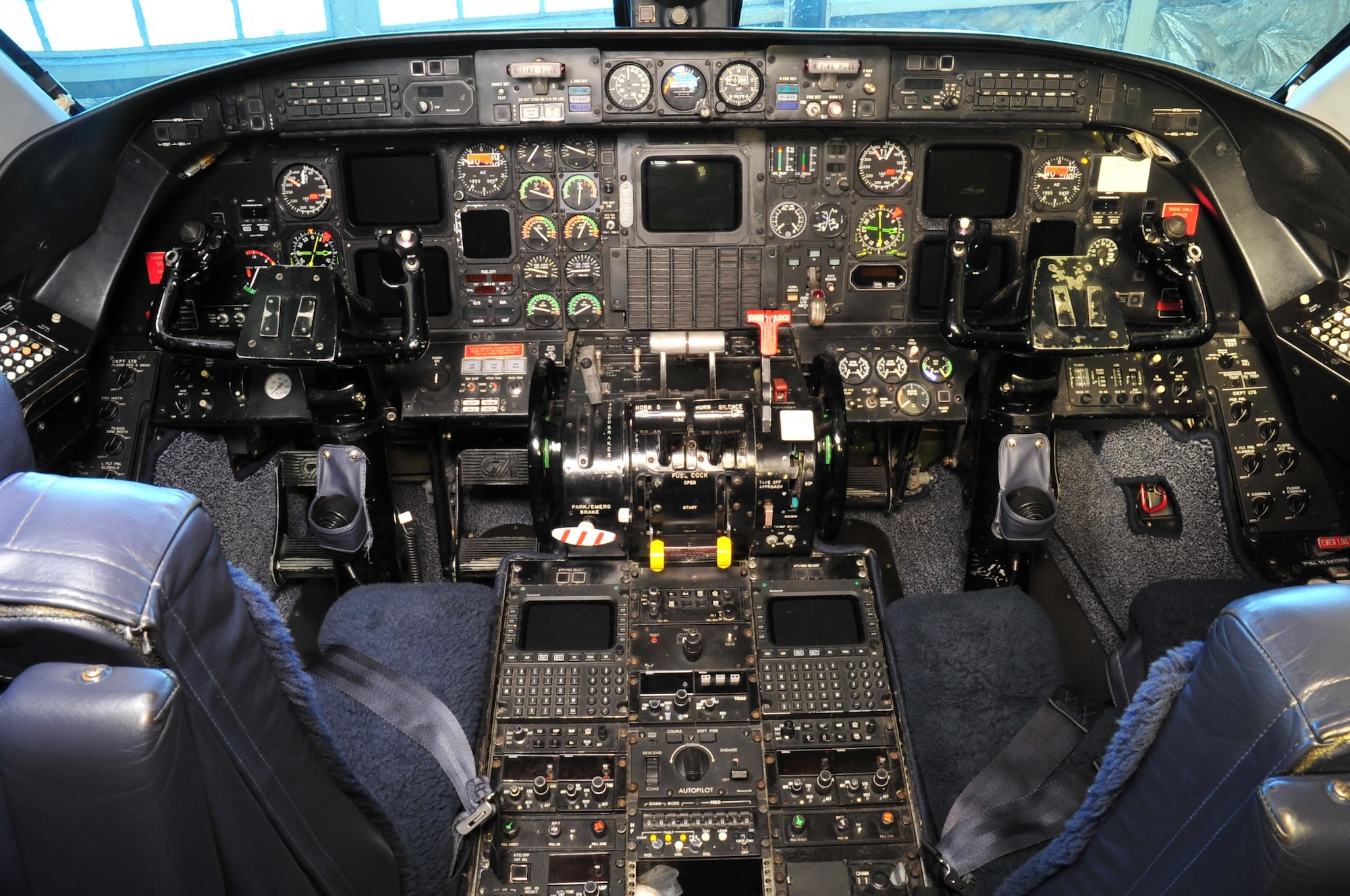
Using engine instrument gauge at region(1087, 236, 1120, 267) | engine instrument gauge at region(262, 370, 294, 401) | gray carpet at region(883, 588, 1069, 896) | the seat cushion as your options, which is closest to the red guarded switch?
gray carpet at region(883, 588, 1069, 896)

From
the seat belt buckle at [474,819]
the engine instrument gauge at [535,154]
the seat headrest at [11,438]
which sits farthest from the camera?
the engine instrument gauge at [535,154]

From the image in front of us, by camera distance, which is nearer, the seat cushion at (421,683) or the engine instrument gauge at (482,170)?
the seat cushion at (421,683)

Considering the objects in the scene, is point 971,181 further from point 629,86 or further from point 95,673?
point 95,673

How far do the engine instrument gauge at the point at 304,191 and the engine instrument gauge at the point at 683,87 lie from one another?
124 centimetres

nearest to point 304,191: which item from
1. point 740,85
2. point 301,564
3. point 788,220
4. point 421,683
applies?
point 301,564

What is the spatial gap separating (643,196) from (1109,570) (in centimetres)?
220

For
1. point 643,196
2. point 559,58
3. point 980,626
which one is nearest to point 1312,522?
point 980,626

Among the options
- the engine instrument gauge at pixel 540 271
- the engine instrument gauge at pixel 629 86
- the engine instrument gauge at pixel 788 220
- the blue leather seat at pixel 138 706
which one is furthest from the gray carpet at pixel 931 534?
the blue leather seat at pixel 138 706

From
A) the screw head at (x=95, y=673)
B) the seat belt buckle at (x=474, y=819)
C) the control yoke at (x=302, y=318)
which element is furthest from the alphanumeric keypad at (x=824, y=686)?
the screw head at (x=95, y=673)

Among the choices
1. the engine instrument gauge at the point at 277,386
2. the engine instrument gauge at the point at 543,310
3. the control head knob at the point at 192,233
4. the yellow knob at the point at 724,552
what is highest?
the control head knob at the point at 192,233

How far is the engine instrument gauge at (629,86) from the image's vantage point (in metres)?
3.12

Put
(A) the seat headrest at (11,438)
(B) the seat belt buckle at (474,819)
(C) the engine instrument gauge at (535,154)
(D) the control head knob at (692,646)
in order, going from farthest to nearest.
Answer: (C) the engine instrument gauge at (535,154), (D) the control head knob at (692,646), (B) the seat belt buckle at (474,819), (A) the seat headrest at (11,438)

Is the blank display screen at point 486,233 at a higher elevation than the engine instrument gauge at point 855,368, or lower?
higher

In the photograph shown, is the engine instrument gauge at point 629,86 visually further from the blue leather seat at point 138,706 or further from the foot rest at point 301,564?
the blue leather seat at point 138,706
